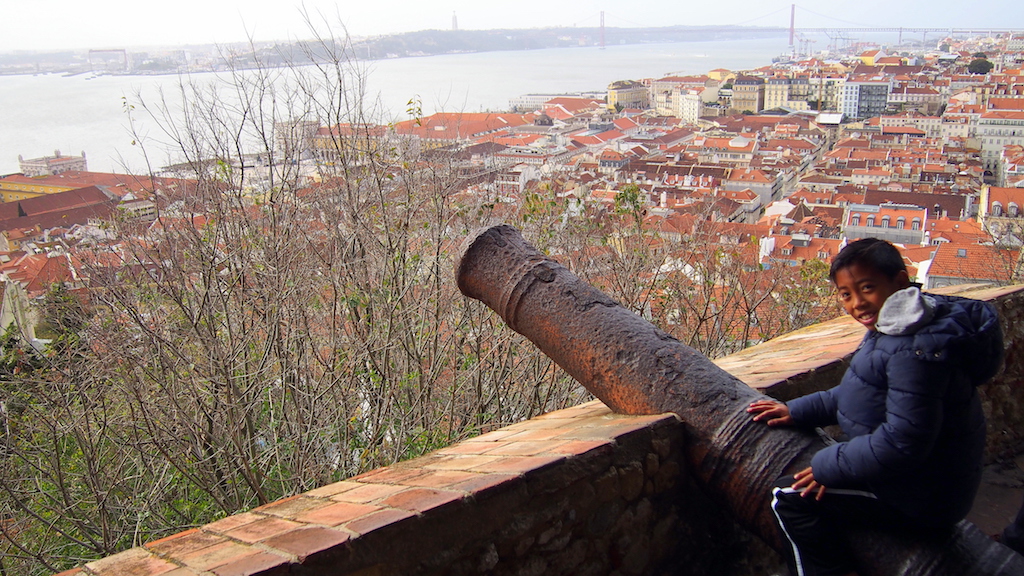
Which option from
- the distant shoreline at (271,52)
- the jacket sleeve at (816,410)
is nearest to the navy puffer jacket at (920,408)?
the jacket sleeve at (816,410)

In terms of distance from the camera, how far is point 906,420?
126 cm

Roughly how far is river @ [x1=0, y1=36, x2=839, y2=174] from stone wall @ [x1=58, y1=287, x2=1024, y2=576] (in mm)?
3475

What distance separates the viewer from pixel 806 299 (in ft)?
19.2

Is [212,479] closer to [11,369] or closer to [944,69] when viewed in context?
[11,369]

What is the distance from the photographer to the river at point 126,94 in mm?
8406

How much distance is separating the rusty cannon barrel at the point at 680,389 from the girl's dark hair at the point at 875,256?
41cm

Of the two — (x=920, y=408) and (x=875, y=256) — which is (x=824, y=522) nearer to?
(x=920, y=408)

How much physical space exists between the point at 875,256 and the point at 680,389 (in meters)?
0.58

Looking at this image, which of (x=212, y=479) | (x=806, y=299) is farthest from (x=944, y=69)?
(x=212, y=479)

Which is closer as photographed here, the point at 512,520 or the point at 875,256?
the point at 875,256

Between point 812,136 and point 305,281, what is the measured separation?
4866 centimetres

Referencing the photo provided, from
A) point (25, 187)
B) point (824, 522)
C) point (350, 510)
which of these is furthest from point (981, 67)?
point (350, 510)

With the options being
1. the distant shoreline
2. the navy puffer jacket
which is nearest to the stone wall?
the navy puffer jacket

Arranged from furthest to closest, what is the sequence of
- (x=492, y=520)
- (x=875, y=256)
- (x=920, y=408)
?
(x=492, y=520) < (x=875, y=256) < (x=920, y=408)
